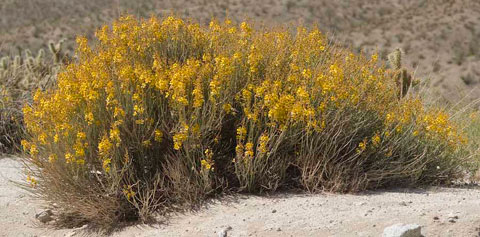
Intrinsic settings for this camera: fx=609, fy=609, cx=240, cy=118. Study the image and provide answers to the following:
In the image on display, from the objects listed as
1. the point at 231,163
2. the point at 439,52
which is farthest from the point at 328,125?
the point at 439,52

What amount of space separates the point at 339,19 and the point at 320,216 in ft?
80.8

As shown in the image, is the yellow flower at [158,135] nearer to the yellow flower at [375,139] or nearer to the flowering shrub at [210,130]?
the flowering shrub at [210,130]

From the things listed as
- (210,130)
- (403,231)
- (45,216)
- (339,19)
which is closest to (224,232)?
(210,130)

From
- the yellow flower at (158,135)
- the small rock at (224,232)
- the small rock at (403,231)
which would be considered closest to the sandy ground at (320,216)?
the small rock at (224,232)

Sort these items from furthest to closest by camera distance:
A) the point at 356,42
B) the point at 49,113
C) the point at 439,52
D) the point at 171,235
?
the point at 356,42, the point at 439,52, the point at 49,113, the point at 171,235

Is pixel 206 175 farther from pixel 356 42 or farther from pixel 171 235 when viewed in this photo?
pixel 356 42

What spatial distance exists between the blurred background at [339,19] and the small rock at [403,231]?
57.5 feet

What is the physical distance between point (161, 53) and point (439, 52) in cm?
1927

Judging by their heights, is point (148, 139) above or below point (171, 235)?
above

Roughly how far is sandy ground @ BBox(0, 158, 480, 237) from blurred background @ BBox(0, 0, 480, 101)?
1674cm

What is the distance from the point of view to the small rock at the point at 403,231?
3815mm

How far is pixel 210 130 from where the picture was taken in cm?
470

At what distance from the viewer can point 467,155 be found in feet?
19.2

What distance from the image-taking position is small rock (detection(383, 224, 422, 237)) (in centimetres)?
382
